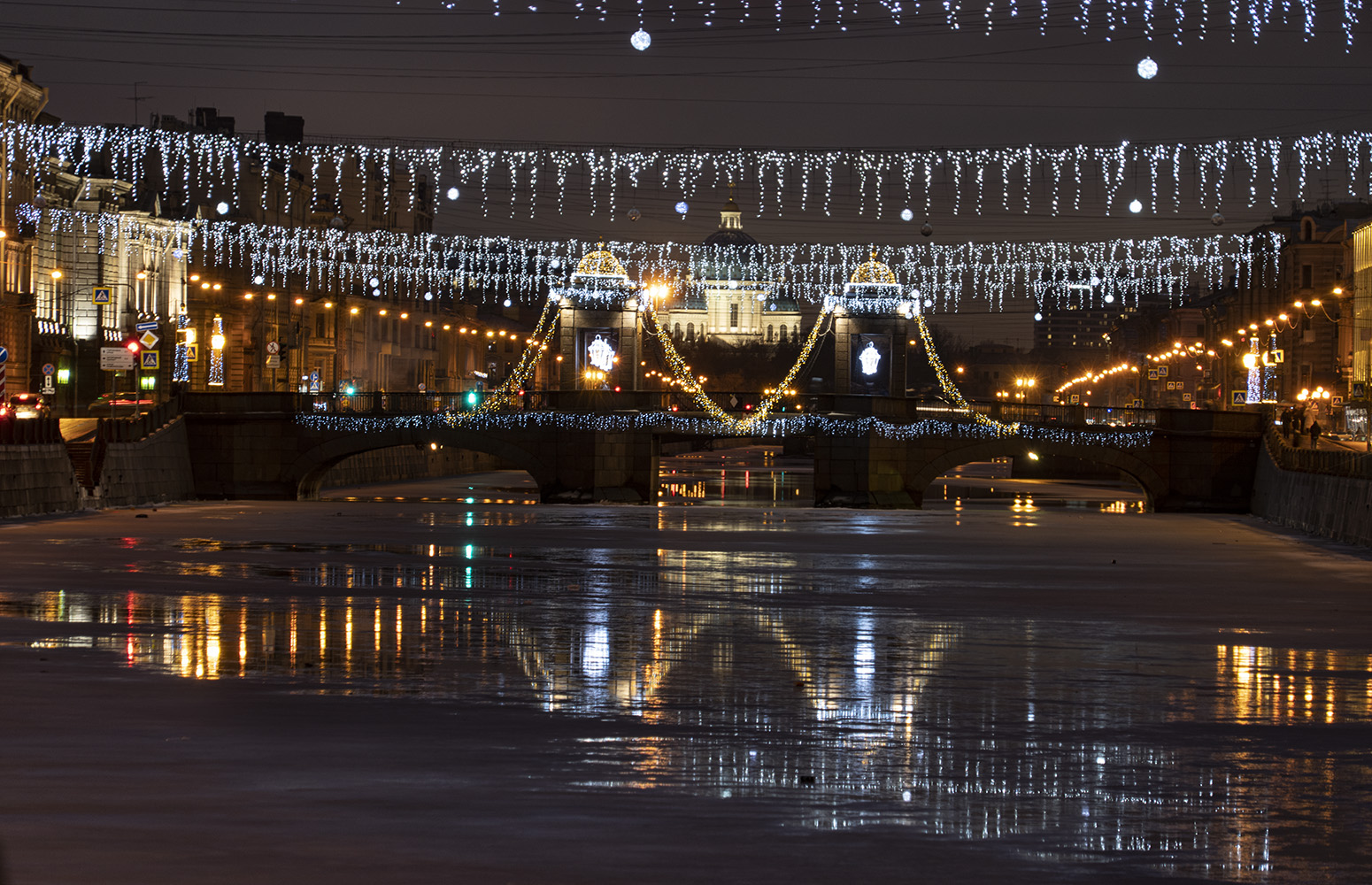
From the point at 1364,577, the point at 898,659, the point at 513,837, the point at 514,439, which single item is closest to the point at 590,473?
the point at 514,439

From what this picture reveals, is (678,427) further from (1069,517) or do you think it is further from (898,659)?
(898,659)

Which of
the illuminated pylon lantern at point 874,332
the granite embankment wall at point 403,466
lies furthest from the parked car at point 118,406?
the illuminated pylon lantern at point 874,332

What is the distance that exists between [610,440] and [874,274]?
58.7 ft

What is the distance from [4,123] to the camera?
67188mm

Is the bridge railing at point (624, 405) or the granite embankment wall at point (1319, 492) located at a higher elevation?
the bridge railing at point (624, 405)

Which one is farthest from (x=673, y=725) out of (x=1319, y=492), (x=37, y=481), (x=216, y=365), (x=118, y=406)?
(x=216, y=365)

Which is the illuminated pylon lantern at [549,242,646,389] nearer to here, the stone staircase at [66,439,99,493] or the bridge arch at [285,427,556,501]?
the bridge arch at [285,427,556,501]

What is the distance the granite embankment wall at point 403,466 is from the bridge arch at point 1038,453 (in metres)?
31.4

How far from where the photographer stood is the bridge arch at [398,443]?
75312 mm

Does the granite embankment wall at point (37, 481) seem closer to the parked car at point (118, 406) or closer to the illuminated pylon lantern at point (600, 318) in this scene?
the parked car at point (118, 406)

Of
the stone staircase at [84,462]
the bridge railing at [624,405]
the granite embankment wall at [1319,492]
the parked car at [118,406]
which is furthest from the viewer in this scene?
the parked car at [118,406]

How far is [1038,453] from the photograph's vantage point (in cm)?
7688

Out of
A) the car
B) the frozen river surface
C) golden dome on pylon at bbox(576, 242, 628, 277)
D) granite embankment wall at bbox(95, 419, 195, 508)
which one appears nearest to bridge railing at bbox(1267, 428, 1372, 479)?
the frozen river surface

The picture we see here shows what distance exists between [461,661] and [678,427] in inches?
2189
